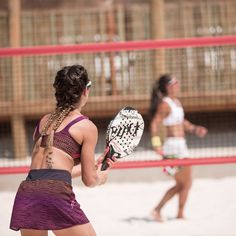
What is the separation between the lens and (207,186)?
769cm

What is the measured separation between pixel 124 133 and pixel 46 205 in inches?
29.7

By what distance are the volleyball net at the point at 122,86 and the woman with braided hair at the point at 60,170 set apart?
497cm

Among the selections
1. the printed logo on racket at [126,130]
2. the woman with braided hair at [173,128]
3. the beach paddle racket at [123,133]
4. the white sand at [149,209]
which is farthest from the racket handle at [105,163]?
the woman with braided hair at [173,128]

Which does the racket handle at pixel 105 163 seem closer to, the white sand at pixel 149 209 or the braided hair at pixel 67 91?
the braided hair at pixel 67 91

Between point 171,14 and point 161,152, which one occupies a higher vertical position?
point 171,14

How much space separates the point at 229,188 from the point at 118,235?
231 centimetres

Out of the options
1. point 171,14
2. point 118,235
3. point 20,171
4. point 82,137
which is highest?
point 171,14

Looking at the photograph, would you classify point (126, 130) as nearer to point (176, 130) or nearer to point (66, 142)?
point (66, 142)

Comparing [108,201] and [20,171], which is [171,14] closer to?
[108,201]

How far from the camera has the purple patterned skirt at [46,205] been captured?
3.18 m

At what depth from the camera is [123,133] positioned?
370cm

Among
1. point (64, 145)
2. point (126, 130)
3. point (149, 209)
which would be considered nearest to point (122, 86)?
point (149, 209)

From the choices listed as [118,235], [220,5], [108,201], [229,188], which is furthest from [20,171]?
[220,5]

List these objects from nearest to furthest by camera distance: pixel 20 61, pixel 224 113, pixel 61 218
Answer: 1. pixel 61 218
2. pixel 20 61
3. pixel 224 113
